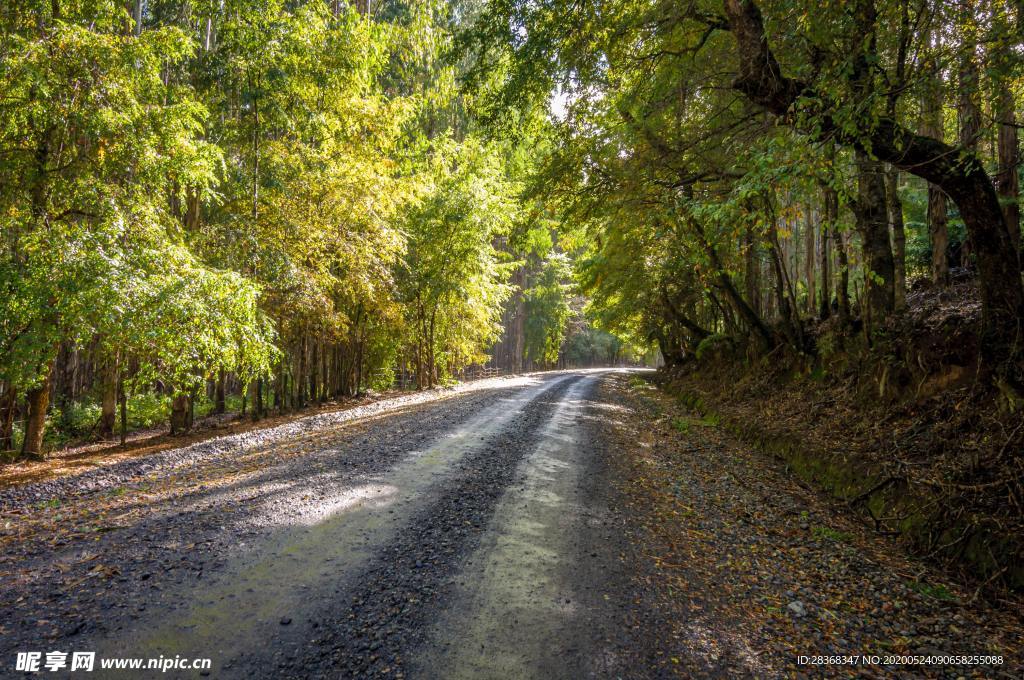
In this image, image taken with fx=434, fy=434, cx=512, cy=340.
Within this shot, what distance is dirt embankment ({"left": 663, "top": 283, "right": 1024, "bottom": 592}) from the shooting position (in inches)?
147

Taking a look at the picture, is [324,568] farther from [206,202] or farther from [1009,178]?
[206,202]

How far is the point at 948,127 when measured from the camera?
884cm

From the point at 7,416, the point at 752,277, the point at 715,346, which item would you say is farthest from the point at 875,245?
the point at 7,416

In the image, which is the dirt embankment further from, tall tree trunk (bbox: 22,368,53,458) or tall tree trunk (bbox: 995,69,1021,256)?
tall tree trunk (bbox: 22,368,53,458)

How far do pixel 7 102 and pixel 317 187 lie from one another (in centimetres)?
554

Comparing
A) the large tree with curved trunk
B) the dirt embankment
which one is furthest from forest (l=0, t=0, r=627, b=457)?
the dirt embankment

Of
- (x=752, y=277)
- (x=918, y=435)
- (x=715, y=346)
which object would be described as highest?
(x=752, y=277)

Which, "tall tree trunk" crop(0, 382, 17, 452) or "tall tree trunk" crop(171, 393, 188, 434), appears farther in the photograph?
"tall tree trunk" crop(171, 393, 188, 434)

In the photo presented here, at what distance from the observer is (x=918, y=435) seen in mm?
5176

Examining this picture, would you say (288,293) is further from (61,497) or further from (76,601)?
(76,601)

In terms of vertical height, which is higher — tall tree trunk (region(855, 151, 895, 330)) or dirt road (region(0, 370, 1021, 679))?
tall tree trunk (region(855, 151, 895, 330))

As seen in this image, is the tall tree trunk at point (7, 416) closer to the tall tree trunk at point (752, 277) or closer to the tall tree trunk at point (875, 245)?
the tall tree trunk at point (875, 245)

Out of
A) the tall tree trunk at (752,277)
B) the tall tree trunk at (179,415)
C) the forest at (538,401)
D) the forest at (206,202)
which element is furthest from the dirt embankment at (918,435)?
the tall tree trunk at (179,415)

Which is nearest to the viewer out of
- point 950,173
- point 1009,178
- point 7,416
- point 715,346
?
point 950,173
